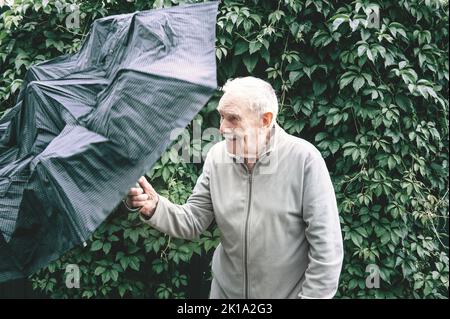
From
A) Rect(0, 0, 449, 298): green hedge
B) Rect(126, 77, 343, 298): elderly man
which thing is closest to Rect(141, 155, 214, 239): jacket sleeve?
Rect(126, 77, 343, 298): elderly man

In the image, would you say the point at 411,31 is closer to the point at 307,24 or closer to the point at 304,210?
the point at 307,24

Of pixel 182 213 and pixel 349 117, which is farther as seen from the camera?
Answer: pixel 349 117

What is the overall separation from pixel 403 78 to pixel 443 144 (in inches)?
28.7

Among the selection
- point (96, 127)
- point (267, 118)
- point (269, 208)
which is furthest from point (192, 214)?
point (96, 127)

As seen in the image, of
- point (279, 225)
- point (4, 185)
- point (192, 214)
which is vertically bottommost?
point (192, 214)

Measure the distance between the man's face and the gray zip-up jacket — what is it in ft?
0.19

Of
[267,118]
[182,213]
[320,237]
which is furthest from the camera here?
[182,213]

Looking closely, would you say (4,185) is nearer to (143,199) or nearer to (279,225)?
(143,199)

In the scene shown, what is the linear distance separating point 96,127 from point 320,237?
102cm

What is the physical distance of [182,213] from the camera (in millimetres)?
2629

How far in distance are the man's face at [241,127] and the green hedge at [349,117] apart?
127cm

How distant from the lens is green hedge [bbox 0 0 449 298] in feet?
11.9

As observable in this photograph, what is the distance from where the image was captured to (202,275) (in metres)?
4.13
